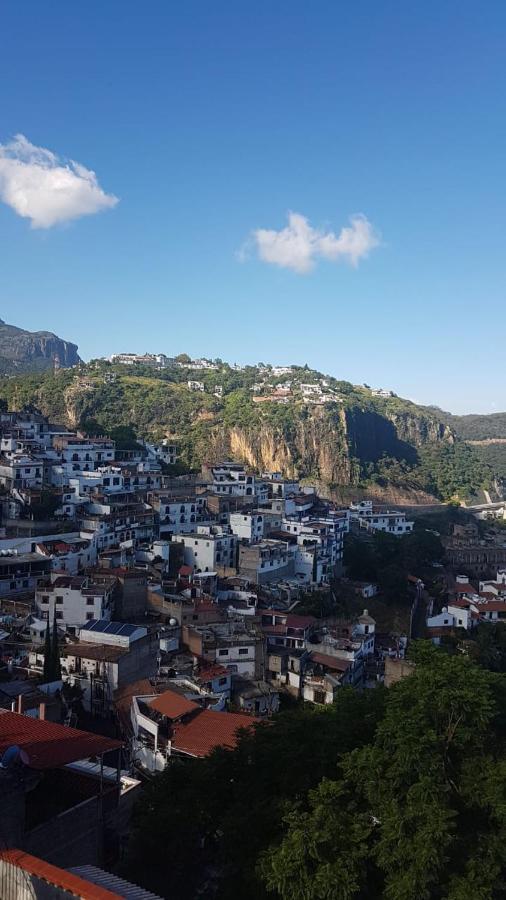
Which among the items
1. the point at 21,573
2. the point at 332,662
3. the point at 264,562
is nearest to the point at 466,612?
the point at 264,562

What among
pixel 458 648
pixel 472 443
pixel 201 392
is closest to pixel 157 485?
pixel 458 648

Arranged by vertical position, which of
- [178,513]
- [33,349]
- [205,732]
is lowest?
[205,732]

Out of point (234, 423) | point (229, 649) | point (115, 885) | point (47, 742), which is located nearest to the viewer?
point (115, 885)

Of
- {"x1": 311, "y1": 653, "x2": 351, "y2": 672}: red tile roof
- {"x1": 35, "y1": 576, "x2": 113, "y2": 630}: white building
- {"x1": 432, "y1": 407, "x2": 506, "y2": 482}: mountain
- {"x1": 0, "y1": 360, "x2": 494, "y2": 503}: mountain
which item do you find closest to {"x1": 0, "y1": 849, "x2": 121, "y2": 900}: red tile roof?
{"x1": 35, "y1": 576, "x2": 113, "y2": 630}: white building

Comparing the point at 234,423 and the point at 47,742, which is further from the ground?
the point at 234,423

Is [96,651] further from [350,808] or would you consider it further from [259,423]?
[259,423]

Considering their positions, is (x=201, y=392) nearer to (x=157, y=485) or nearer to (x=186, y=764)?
(x=157, y=485)
